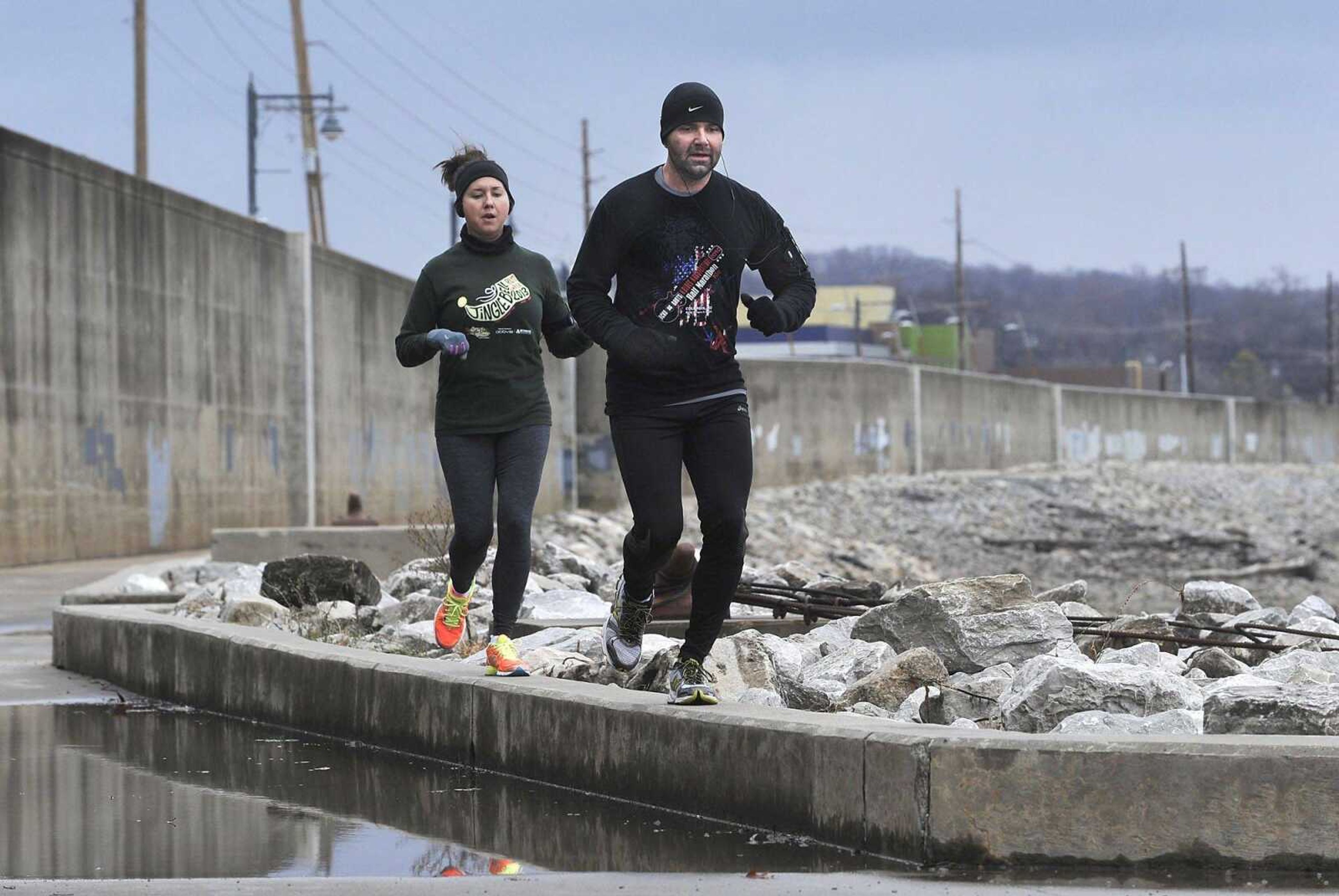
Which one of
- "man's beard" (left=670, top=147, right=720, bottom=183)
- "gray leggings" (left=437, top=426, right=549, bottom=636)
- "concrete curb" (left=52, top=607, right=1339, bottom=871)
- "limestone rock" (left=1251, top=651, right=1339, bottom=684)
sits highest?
"man's beard" (left=670, top=147, right=720, bottom=183)

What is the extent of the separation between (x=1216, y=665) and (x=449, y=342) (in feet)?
10.3

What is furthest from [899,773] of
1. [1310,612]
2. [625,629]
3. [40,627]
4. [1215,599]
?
[40,627]

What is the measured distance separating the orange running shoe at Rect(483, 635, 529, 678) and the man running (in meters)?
0.88

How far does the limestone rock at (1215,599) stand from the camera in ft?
35.2

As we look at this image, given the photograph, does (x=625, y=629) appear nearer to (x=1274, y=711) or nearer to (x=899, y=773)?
(x=899, y=773)

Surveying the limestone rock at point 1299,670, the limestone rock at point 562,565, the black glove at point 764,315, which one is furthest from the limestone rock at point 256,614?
the limestone rock at point 1299,670

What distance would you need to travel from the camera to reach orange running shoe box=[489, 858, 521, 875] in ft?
16.4

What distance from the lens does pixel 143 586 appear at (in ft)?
44.0

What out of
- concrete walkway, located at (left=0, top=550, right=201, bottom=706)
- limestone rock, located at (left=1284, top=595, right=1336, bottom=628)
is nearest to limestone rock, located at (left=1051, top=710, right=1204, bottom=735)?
limestone rock, located at (left=1284, top=595, right=1336, bottom=628)

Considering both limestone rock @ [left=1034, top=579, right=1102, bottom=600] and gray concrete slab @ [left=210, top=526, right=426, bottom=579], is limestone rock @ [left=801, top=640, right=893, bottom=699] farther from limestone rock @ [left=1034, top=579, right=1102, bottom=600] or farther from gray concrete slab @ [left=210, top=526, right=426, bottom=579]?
gray concrete slab @ [left=210, top=526, right=426, bottom=579]

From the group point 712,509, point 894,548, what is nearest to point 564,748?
point 712,509

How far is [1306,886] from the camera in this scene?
4512mm

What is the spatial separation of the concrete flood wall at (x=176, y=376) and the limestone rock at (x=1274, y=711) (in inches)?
581

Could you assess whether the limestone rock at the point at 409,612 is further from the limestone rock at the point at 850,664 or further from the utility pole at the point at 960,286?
the utility pole at the point at 960,286
